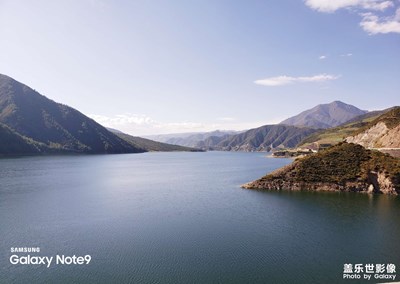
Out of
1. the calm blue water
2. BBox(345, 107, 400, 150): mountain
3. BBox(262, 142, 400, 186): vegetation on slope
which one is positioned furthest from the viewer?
BBox(345, 107, 400, 150): mountain

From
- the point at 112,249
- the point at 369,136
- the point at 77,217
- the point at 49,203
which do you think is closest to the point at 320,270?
the point at 112,249

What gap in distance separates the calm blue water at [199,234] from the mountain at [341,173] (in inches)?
210

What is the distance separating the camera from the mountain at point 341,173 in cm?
8631

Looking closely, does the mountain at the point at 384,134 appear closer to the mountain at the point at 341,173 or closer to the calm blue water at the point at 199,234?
the mountain at the point at 341,173

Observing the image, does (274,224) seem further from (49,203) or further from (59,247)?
(49,203)

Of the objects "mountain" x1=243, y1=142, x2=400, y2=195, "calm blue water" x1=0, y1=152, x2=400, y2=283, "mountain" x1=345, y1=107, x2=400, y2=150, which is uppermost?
"mountain" x1=345, y1=107, x2=400, y2=150

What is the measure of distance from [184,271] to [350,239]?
29351 millimetres

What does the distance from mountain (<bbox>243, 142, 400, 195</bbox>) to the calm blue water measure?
532 cm

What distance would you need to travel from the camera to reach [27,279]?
116ft

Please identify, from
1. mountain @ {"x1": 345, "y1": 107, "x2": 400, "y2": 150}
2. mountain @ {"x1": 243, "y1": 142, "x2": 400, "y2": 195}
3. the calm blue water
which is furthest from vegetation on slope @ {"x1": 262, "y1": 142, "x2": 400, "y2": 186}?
mountain @ {"x1": 345, "y1": 107, "x2": 400, "y2": 150}

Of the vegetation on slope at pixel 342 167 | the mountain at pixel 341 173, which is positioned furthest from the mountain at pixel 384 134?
the mountain at pixel 341 173

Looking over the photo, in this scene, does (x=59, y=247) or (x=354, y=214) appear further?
→ (x=354, y=214)

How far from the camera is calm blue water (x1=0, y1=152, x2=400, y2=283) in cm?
3728

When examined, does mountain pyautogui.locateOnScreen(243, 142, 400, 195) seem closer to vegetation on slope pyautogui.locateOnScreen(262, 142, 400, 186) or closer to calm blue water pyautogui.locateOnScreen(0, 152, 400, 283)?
vegetation on slope pyautogui.locateOnScreen(262, 142, 400, 186)
